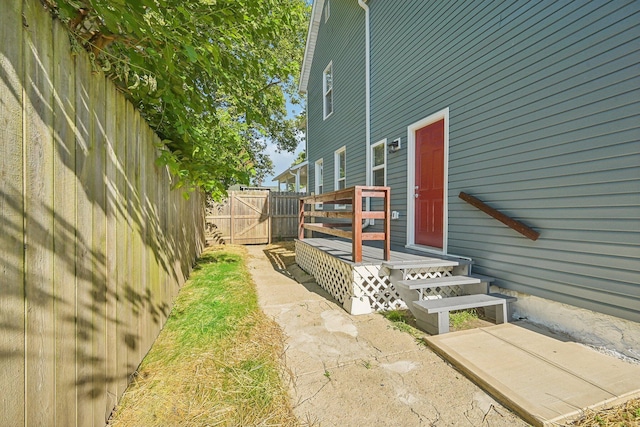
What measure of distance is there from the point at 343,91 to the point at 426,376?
7.10 meters

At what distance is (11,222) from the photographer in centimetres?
104

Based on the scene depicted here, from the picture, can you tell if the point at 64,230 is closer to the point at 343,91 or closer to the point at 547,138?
the point at 547,138

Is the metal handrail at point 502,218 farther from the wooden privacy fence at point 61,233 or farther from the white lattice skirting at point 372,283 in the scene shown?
the wooden privacy fence at point 61,233

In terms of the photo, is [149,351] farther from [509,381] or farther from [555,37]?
[555,37]

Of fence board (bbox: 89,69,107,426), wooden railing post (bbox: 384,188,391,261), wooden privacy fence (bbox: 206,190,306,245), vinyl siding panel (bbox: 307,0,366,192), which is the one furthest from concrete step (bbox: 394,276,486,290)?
wooden privacy fence (bbox: 206,190,306,245)

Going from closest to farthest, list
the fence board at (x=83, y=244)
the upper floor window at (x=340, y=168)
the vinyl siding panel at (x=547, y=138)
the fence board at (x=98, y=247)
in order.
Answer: the fence board at (x=83, y=244), the fence board at (x=98, y=247), the vinyl siding panel at (x=547, y=138), the upper floor window at (x=340, y=168)

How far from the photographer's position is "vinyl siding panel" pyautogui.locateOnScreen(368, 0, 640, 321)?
94.6 inches

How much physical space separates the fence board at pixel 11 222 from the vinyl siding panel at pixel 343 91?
588cm

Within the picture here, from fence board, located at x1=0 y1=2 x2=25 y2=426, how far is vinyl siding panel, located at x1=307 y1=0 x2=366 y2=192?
5.88 m

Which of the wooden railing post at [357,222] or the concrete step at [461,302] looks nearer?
the concrete step at [461,302]

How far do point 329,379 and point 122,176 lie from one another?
2091 mm

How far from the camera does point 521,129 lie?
125 inches

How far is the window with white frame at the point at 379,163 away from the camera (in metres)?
5.74

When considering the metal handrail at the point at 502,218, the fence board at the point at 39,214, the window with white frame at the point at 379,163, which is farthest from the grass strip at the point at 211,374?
the window with white frame at the point at 379,163
